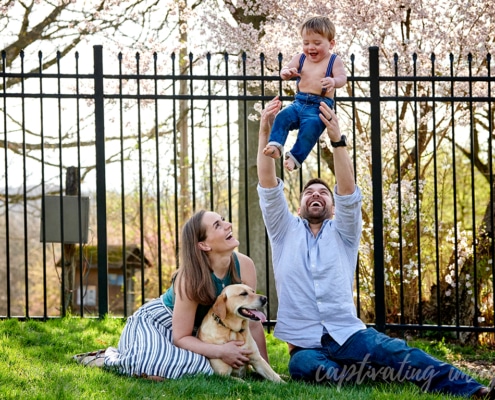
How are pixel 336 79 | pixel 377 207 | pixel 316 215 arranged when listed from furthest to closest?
pixel 377 207 → pixel 316 215 → pixel 336 79

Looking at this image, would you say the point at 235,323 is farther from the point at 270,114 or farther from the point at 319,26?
the point at 319,26

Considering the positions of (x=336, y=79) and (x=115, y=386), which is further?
(x=336, y=79)

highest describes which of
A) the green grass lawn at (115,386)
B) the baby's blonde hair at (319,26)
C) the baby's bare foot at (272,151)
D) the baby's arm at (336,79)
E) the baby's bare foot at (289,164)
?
the baby's blonde hair at (319,26)

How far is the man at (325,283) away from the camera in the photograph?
4.31 m

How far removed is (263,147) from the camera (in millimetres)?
4539

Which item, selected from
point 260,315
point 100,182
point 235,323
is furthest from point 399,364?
point 100,182

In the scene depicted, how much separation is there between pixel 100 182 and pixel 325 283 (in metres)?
2.57

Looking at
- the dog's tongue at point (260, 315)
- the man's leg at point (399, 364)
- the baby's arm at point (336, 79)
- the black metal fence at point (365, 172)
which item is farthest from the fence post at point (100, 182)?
the baby's arm at point (336, 79)

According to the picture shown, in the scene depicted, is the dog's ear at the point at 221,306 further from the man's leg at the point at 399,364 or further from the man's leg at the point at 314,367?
the man's leg at the point at 399,364

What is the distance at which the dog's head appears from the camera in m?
4.16

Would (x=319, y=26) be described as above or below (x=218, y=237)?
above

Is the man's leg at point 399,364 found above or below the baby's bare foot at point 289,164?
below

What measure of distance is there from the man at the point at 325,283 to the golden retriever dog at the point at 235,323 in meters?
0.26

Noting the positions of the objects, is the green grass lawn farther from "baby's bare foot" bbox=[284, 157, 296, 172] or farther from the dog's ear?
"baby's bare foot" bbox=[284, 157, 296, 172]
